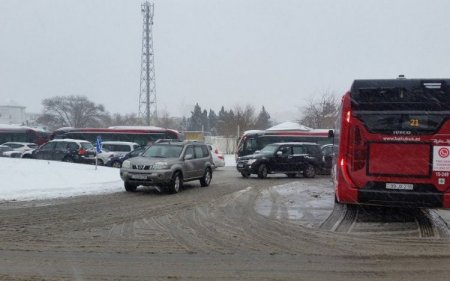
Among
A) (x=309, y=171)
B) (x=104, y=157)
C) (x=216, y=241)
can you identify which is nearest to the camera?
(x=216, y=241)

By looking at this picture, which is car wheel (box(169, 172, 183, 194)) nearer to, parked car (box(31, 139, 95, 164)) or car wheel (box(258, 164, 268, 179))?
car wheel (box(258, 164, 268, 179))

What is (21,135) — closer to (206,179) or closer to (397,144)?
(206,179)

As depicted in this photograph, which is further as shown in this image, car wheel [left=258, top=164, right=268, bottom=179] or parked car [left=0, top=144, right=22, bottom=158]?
parked car [left=0, top=144, right=22, bottom=158]

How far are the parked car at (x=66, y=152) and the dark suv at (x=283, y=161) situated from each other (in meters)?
10.1

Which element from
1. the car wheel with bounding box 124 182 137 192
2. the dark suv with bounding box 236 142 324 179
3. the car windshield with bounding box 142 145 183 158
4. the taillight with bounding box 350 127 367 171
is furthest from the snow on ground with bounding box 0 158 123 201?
the taillight with bounding box 350 127 367 171

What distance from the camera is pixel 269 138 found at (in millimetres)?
38250

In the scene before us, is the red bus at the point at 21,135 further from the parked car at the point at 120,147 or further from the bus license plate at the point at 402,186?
the bus license plate at the point at 402,186

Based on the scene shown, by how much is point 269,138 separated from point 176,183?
22.0 metres

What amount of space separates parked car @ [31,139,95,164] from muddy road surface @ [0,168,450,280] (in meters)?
16.6

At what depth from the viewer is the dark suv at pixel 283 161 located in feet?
81.0

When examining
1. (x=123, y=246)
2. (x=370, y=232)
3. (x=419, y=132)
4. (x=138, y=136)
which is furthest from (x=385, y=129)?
(x=138, y=136)

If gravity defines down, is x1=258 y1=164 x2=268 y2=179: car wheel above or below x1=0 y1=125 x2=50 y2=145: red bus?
below

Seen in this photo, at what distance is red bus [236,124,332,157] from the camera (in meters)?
36.8

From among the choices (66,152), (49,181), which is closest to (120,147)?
(66,152)
